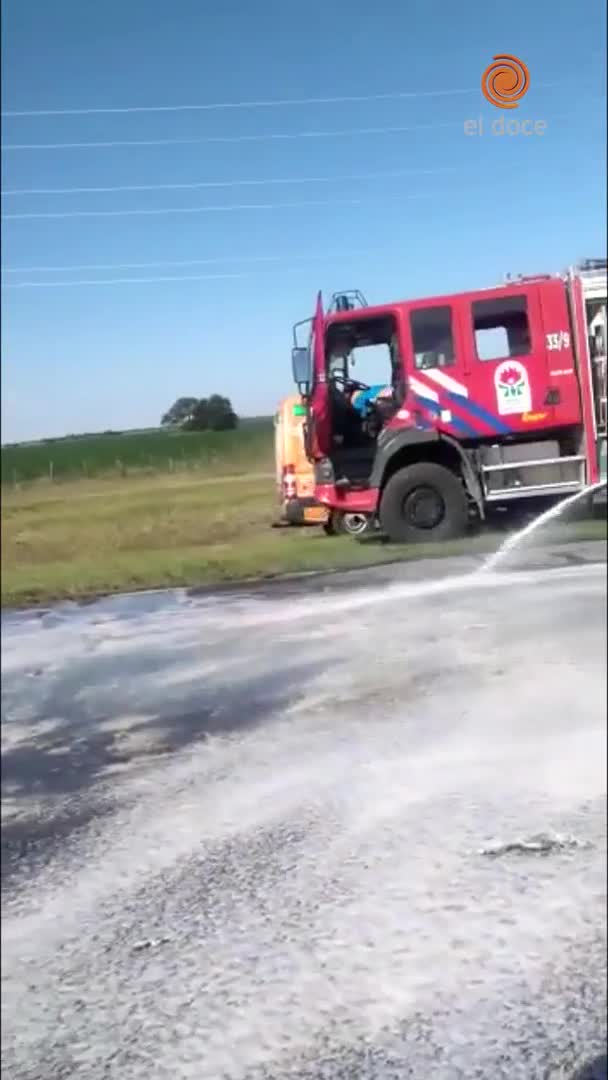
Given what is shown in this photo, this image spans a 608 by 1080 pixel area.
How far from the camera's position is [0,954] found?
6194 cm

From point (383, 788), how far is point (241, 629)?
1748cm

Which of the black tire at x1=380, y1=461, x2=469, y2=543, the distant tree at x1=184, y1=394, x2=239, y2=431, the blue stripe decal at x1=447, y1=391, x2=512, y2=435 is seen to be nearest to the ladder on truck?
the blue stripe decal at x1=447, y1=391, x2=512, y2=435

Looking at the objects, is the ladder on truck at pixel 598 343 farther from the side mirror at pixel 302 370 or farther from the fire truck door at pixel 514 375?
the side mirror at pixel 302 370

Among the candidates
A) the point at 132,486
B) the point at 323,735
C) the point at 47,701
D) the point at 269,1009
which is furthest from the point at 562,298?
the point at 269,1009

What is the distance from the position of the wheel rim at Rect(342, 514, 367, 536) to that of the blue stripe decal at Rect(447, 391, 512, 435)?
0.20 meters

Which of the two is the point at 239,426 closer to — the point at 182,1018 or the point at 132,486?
the point at 132,486

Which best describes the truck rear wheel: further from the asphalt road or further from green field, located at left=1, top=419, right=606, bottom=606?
the asphalt road

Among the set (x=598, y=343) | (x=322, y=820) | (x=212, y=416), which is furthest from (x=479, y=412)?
(x=322, y=820)

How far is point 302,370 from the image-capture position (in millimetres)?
1390

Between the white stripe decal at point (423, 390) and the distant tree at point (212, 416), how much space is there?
0.45 metres

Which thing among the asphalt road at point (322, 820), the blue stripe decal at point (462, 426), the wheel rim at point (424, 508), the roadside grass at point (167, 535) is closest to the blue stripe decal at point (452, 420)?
the blue stripe decal at point (462, 426)

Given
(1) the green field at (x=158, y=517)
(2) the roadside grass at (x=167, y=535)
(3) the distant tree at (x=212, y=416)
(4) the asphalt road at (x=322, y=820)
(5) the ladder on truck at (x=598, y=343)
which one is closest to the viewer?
(5) the ladder on truck at (x=598, y=343)

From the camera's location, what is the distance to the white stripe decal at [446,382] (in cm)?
131

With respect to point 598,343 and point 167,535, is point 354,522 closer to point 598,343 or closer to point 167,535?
point 598,343
